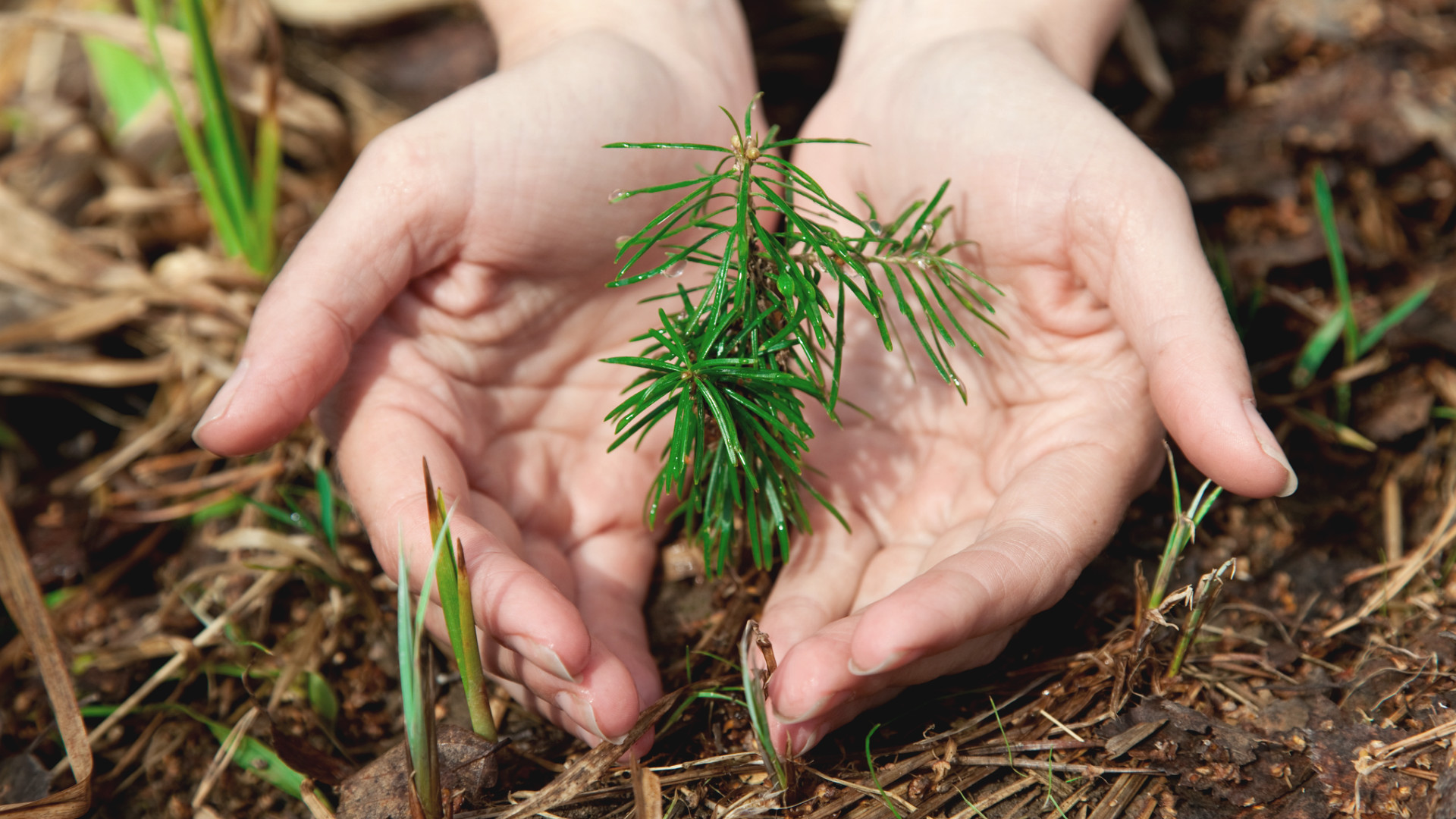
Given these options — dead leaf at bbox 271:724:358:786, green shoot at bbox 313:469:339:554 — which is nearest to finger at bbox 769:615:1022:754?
dead leaf at bbox 271:724:358:786

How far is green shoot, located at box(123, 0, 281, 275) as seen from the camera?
2.76m

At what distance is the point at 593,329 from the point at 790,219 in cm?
86

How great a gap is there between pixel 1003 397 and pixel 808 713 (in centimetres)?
99

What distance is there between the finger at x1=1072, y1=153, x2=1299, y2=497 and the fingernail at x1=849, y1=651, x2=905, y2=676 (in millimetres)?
716

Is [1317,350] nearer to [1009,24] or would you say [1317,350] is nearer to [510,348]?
[1009,24]

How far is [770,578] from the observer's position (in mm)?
2279

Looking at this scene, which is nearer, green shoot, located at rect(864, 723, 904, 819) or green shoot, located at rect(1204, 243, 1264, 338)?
green shoot, located at rect(864, 723, 904, 819)

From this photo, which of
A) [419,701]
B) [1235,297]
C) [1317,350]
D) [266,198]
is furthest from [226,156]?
[1317,350]

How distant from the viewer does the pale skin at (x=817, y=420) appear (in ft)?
5.78

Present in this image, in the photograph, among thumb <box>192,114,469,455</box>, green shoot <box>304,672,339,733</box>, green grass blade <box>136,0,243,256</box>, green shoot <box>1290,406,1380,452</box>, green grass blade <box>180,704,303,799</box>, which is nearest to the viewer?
thumb <box>192,114,469,455</box>

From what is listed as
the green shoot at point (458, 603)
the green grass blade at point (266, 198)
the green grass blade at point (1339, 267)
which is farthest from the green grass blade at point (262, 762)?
the green grass blade at point (1339, 267)

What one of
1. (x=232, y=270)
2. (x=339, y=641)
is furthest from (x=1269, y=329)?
(x=232, y=270)

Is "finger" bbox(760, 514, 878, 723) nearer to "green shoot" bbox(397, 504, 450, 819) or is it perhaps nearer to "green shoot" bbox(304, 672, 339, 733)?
"green shoot" bbox(397, 504, 450, 819)


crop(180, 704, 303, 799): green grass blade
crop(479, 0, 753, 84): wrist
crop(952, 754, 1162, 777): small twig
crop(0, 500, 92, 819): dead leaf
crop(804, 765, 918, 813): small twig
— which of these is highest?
crop(479, 0, 753, 84): wrist
